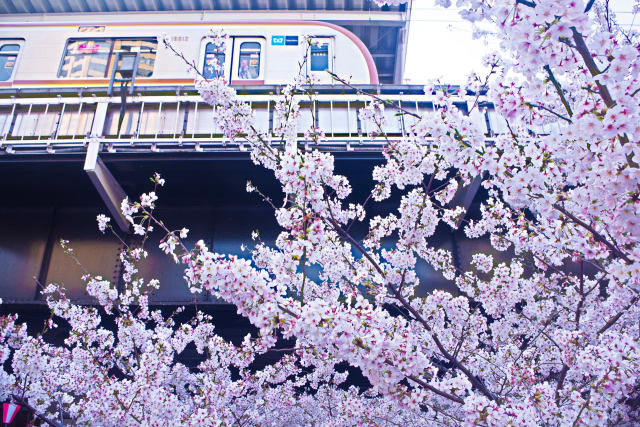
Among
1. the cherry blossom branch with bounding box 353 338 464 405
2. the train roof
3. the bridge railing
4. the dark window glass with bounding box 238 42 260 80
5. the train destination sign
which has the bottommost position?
the cherry blossom branch with bounding box 353 338 464 405

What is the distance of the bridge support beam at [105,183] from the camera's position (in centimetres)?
577

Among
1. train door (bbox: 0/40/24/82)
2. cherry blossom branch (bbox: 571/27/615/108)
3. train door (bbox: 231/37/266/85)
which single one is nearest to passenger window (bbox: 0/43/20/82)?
train door (bbox: 0/40/24/82)

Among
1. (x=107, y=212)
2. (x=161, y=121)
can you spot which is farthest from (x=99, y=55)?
(x=107, y=212)

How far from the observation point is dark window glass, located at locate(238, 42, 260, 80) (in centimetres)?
828

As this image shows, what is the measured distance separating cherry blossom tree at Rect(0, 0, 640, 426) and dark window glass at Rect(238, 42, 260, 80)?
423 cm

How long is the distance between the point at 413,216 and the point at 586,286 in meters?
2.71

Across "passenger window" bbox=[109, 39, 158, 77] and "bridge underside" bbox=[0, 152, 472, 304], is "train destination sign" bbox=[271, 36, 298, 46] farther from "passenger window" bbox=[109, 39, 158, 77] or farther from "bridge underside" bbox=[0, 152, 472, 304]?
"bridge underside" bbox=[0, 152, 472, 304]

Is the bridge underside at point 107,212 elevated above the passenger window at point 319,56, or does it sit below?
below

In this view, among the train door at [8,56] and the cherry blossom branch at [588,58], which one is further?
the train door at [8,56]

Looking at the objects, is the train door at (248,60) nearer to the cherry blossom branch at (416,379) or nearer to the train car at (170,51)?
the train car at (170,51)

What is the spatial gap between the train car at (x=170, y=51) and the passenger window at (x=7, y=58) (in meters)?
0.02

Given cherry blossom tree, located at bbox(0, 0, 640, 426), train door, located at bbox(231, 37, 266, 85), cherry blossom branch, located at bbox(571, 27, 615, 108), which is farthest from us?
train door, located at bbox(231, 37, 266, 85)

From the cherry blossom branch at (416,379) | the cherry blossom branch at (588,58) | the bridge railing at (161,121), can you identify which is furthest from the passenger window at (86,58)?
the cherry blossom branch at (588,58)

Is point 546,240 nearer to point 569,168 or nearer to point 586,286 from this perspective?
point 569,168
